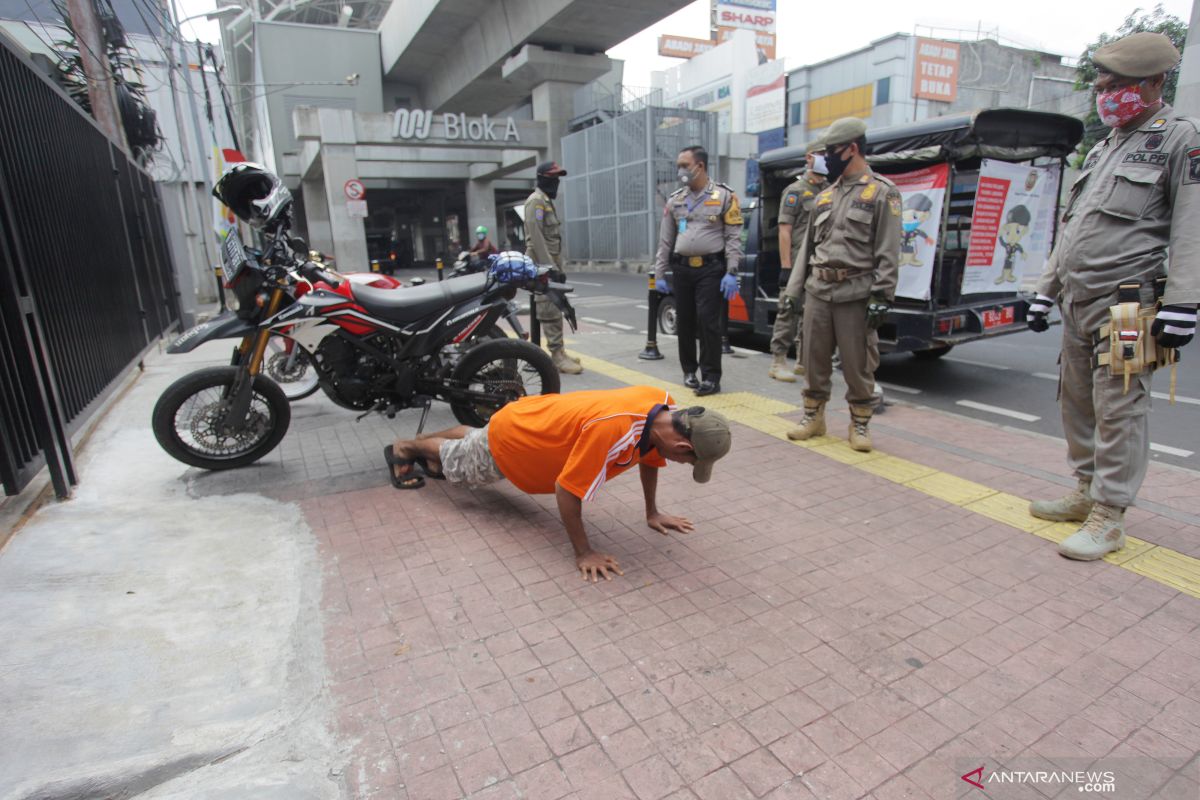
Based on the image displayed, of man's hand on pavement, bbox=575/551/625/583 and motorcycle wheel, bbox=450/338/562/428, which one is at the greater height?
motorcycle wheel, bbox=450/338/562/428

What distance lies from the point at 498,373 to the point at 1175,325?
3.70 metres

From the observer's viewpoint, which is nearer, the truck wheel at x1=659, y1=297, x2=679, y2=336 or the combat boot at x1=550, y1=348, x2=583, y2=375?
the combat boot at x1=550, y1=348, x2=583, y2=375

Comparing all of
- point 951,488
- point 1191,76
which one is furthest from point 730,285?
point 1191,76

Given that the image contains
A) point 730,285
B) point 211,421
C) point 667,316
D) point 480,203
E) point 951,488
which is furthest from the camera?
point 480,203

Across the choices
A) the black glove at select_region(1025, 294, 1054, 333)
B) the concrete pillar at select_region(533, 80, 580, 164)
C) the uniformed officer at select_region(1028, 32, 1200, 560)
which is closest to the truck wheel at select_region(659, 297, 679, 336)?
the black glove at select_region(1025, 294, 1054, 333)

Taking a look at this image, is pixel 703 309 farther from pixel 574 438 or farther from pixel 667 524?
pixel 574 438

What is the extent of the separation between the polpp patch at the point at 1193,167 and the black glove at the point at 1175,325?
0.53m

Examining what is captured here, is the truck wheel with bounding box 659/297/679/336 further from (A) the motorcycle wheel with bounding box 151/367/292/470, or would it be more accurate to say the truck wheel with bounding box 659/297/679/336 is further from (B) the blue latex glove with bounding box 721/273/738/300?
(A) the motorcycle wheel with bounding box 151/367/292/470

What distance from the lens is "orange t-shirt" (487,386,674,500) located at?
9.23 ft

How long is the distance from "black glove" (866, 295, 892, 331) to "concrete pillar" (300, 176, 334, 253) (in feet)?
97.8

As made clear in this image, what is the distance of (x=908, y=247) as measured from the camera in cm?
646

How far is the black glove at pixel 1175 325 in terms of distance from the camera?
277cm

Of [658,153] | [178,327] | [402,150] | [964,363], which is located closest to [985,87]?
[658,153]

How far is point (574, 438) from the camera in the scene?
2.95 metres
